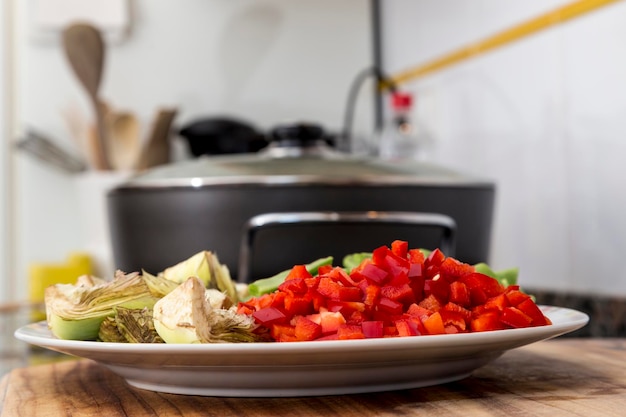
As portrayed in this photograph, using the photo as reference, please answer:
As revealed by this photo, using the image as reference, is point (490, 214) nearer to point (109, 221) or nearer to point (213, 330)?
point (109, 221)

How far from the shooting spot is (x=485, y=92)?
181cm

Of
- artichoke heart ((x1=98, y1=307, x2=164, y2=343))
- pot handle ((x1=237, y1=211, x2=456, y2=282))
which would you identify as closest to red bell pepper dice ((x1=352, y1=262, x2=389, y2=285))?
artichoke heart ((x1=98, y1=307, x2=164, y2=343))

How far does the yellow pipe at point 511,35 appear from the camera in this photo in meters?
1.47

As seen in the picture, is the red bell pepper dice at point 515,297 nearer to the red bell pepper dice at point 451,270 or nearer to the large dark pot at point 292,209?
the red bell pepper dice at point 451,270

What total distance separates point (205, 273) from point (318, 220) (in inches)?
20.1

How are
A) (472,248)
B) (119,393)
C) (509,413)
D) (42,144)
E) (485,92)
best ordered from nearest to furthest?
(509,413)
(119,393)
(472,248)
(485,92)
(42,144)

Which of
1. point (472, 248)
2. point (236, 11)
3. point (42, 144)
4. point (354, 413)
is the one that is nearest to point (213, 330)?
point (354, 413)

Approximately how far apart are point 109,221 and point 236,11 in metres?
1.11

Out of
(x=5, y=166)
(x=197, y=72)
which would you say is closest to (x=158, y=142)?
(x=197, y=72)

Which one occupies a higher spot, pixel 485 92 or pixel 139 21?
pixel 139 21

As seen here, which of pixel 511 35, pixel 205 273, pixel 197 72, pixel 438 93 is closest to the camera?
pixel 205 273

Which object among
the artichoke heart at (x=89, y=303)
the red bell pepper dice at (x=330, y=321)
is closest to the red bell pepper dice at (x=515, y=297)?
the red bell pepper dice at (x=330, y=321)

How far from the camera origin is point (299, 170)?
1.21 m

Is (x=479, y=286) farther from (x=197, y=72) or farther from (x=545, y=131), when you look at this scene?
(x=197, y=72)
